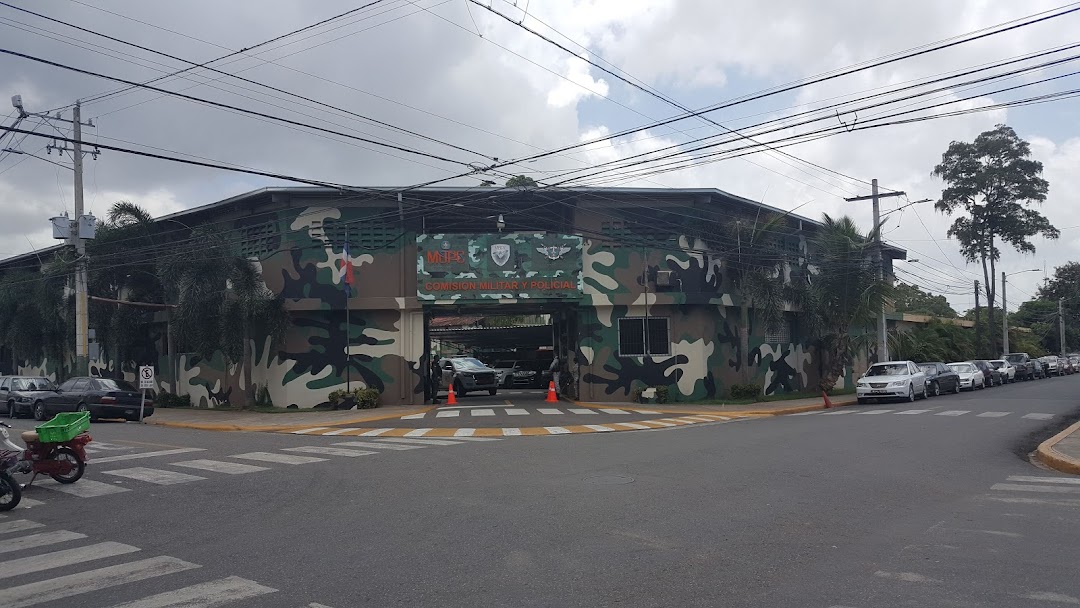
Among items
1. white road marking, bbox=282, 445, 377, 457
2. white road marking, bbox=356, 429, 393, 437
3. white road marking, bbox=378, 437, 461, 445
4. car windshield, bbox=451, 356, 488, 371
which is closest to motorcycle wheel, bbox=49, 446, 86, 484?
white road marking, bbox=282, 445, 377, 457

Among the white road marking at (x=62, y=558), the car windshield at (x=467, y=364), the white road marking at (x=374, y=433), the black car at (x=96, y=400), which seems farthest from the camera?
the car windshield at (x=467, y=364)

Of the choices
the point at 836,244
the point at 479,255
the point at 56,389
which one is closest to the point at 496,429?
the point at 479,255

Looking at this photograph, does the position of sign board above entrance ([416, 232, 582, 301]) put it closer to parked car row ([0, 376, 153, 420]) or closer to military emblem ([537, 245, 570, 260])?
military emblem ([537, 245, 570, 260])

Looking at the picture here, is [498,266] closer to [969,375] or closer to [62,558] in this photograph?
[62,558]

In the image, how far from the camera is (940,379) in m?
34.7

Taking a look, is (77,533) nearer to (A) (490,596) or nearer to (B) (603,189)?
→ (A) (490,596)

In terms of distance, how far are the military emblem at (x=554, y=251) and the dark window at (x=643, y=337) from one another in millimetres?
3344

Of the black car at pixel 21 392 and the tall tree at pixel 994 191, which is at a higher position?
the tall tree at pixel 994 191

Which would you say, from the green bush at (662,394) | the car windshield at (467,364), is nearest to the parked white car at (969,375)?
the green bush at (662,394)

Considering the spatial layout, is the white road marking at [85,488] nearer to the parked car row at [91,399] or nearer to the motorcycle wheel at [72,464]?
the motorcycle wheel at [72,464]

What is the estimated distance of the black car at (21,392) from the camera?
92.2 feet

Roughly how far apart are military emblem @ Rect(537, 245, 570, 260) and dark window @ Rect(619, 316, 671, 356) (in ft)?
11.0

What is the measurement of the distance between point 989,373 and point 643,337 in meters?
23.5

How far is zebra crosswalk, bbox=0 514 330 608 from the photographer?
624 cm
